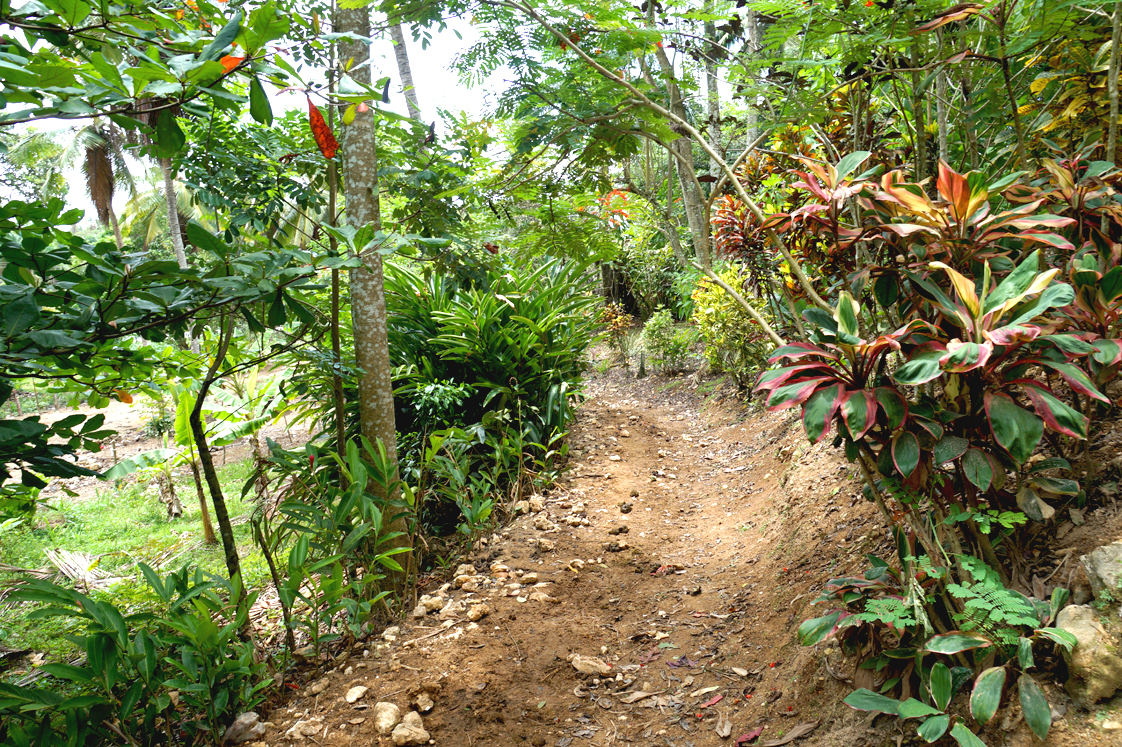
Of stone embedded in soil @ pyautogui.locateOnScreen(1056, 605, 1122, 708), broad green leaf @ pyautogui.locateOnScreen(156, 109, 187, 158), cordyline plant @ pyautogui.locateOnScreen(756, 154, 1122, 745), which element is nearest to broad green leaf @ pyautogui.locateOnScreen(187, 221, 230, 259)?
broad green leaf @ pyautogui.locateOnScreen(156, 109, 187, 158)

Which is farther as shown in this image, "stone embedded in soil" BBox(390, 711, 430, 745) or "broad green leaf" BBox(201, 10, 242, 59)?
"stone embedded in soil" BBox(390, 711, 430, 745)

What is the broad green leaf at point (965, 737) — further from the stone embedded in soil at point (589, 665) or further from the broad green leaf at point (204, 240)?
the broad green leaf at point (204, 240)

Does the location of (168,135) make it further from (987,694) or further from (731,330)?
(731,330)

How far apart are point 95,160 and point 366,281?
60.8ft

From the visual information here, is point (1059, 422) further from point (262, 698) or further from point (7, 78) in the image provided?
point (262, 698)

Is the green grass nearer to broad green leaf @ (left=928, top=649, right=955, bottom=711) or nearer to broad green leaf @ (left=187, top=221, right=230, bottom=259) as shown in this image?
broad green leaf @ (left=187, top=221, right=230, bottom=259)

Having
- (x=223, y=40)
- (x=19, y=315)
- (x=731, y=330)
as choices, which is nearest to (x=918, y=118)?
(x=223, y=40)

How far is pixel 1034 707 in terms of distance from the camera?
1.24 metres

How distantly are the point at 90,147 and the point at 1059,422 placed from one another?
21.1 meters

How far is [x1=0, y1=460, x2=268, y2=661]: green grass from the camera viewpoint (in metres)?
3.54

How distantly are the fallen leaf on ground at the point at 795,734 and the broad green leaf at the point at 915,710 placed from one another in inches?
15.2

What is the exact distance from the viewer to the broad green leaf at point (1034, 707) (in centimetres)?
122

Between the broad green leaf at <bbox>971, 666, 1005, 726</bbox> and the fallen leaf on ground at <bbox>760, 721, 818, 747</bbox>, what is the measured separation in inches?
18.3

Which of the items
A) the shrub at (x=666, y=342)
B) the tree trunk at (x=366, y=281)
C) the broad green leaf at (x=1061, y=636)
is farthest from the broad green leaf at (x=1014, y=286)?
the shrub at (x=666, y=342)
